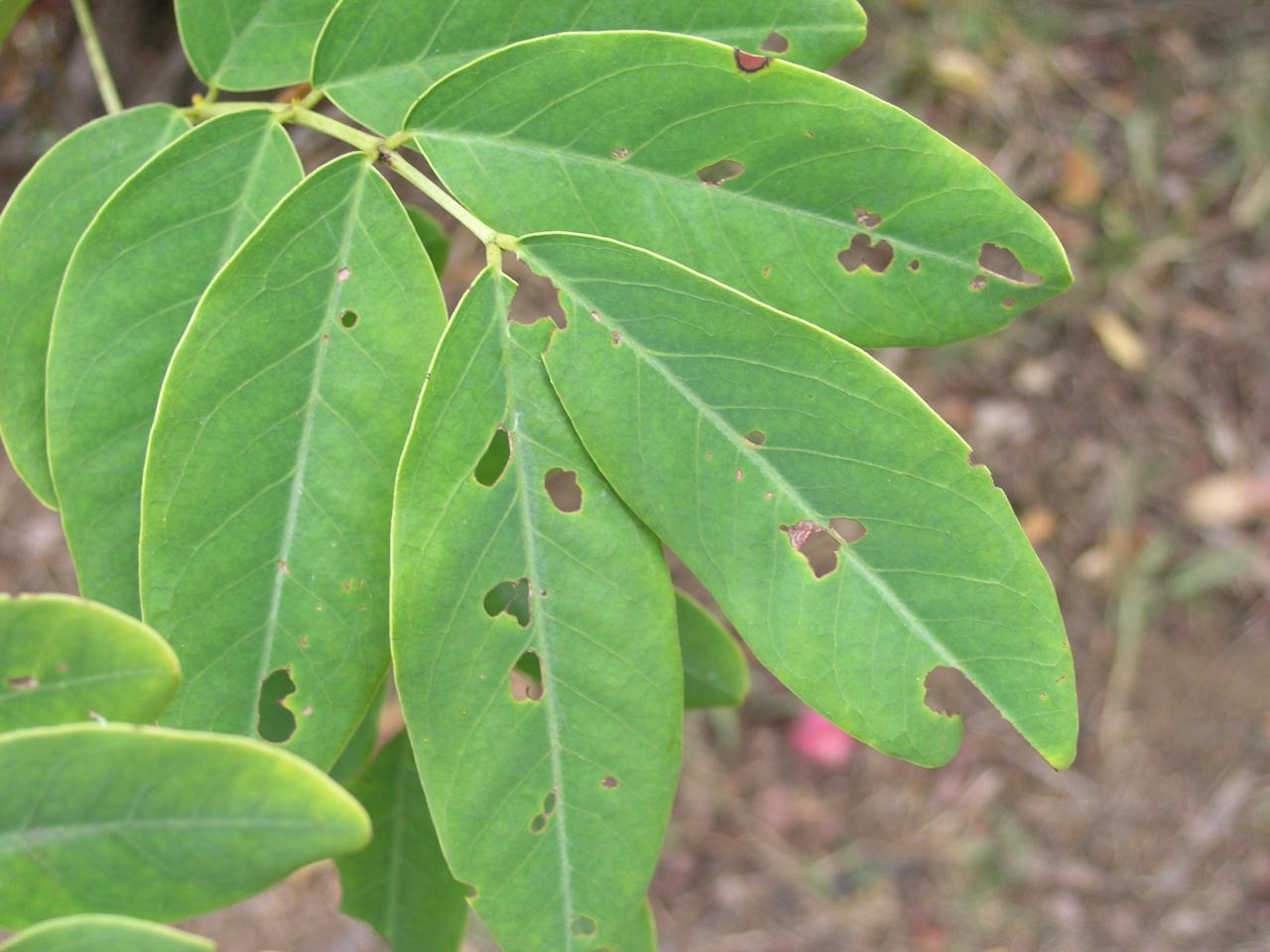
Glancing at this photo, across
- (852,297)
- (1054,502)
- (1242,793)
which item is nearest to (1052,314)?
(1054,502)

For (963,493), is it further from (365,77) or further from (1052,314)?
(1052,314)

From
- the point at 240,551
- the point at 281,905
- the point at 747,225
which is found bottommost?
the point at 281,905

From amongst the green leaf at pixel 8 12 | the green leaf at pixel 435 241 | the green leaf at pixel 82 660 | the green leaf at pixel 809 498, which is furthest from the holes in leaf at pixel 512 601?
the green leaf at pixel 8 12

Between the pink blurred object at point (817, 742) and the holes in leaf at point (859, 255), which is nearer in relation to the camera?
the holes in leaf at point (859, 255)

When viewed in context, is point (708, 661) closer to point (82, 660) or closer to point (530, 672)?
point (530, 672)

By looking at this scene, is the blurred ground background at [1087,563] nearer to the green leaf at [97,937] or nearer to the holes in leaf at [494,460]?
the holes in leaf at [494,460]

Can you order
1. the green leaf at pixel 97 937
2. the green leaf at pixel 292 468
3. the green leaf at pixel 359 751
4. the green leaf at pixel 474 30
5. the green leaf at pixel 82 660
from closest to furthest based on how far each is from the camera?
the green leaf at pixel 97 937 < the green leaf at pixel 82 660 < the green leaf at pixel 292 468 < the green leaf at pixel 474 30 < the green leaf at pixel 359 751
